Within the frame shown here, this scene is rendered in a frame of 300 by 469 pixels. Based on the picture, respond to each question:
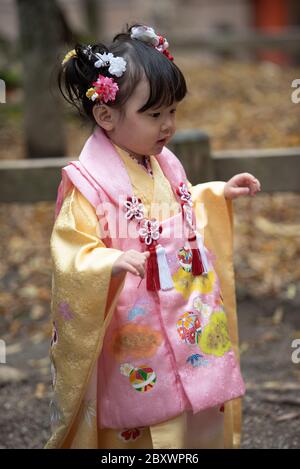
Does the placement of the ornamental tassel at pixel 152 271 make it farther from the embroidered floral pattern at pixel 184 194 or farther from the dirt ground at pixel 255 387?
the dirt ground at pixel 255 387

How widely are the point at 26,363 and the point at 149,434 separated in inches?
61.6

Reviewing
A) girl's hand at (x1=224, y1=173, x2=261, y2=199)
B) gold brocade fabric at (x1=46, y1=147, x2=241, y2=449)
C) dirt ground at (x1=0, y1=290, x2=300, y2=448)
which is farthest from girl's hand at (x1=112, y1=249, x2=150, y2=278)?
dirt ground at (x1=0, y1=290, x2=300, y2=448)

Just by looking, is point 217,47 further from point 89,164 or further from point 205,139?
point 89,164

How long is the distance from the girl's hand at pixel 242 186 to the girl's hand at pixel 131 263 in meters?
0.56

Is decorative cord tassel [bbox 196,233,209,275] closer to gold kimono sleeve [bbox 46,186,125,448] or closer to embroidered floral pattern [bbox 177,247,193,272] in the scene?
embroidered floral pattern [bbox 177,247,193,272]

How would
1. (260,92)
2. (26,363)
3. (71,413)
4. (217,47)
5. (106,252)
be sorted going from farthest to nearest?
1. (217,47)
2. (260,92)
3. (26,363)
4. (71,413)
5. (106,252)

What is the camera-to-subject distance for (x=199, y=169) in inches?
151

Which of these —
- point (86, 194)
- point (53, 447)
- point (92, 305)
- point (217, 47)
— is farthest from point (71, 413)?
point (217, 47)

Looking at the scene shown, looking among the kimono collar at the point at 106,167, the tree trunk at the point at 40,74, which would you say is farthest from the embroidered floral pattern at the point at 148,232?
the tree trunk at the point at 40,74

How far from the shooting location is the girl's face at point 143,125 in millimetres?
2206

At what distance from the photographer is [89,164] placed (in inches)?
89.8

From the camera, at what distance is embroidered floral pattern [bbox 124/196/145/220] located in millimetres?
2234

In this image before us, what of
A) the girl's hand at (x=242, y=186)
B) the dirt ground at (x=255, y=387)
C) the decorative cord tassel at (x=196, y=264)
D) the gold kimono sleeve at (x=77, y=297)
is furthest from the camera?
the dirt ground at (x=255, y=387)

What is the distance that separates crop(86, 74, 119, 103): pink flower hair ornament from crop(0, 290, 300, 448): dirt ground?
1559 mm
